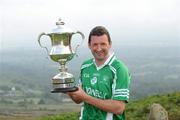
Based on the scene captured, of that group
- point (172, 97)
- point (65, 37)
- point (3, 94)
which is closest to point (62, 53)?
point (65, 37)

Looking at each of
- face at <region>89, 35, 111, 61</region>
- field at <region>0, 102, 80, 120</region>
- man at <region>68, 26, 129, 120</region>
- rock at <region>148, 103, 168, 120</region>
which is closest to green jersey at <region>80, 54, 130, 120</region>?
man at <region>68, 26, 129, 120</region>

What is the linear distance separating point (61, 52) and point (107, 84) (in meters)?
0.75

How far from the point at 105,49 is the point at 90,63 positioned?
0.46m

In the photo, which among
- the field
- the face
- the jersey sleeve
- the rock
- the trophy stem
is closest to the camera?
the face

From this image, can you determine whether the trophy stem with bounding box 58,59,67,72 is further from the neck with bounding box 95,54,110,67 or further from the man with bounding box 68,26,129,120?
the neck with bounding box 95,54,110,67

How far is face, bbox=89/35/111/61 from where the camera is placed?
6.66 meters

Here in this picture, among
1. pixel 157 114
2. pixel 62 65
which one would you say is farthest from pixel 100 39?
pixel 157 114

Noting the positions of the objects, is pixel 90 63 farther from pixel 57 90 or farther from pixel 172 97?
pixel 172 97

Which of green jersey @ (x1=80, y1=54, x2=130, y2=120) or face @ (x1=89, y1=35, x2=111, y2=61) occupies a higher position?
face @ (x1=89, y1=35, x2=111, y2=61)

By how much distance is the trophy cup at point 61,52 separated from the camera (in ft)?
22.8

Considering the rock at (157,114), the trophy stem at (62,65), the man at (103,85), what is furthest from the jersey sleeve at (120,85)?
the rock at (157,114)

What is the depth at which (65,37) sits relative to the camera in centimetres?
723

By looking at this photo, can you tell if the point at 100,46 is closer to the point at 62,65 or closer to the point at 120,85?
the point at 120,85

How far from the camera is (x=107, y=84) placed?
6824 mm
